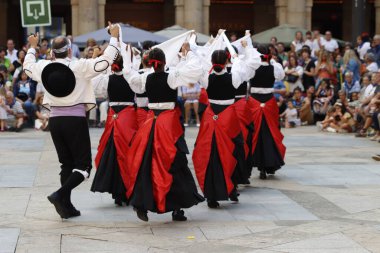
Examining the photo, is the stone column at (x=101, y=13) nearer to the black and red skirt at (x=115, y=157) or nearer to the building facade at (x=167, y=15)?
the building facade at (x=167, y=15)

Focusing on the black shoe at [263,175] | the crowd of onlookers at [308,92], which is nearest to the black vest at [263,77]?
the black shoe at [263,175]

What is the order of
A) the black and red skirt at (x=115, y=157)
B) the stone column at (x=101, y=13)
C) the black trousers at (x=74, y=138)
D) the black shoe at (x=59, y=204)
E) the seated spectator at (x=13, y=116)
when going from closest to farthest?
the black shoe at (x=59, y=204) < the black trousers at (x=74, y=138) < the black and red skirt at (x=115, y=157) < the seated spectator at (x=13, y=116) < the stone column at (x=101, y=13)

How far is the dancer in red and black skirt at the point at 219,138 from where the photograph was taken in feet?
37.3

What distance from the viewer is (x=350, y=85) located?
23781 millimetres

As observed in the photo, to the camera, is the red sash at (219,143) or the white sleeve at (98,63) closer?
→ the white sleeve at (98,63)

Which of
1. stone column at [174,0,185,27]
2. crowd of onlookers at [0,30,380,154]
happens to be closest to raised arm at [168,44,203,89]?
crowd of onlookers at [0,30,380,154]

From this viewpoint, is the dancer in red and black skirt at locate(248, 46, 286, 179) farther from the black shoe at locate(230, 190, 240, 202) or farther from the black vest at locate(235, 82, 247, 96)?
the black shoe at locate(230, 190, 240, 202)

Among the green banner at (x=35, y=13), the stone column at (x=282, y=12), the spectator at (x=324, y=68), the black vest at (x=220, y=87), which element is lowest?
the spectator at (x=324, y=68)

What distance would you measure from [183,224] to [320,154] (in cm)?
761

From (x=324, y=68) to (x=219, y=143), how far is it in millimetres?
13967

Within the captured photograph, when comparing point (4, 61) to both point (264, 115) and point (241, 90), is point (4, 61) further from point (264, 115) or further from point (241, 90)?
point (241, 90)

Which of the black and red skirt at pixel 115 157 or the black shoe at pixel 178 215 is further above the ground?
the black and red skirt at pixel 115 157

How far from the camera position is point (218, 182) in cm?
1137

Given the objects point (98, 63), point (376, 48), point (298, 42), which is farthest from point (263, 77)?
point (298, 42)
